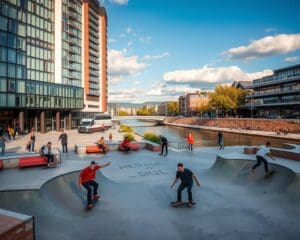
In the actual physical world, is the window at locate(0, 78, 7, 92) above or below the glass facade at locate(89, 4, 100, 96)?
below

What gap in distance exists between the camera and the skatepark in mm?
6066

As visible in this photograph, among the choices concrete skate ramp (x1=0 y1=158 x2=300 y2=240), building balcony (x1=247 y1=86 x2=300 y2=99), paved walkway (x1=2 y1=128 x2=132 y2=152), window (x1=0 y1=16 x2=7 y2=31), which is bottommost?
paved walkway (x1=2 y1=128 x2=132 y2=152)

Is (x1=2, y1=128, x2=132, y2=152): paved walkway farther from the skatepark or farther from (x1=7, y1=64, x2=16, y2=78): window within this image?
the skatepark

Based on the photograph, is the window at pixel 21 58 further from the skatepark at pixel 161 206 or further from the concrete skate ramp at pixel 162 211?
the concrete skate ramp at pixel 162 211

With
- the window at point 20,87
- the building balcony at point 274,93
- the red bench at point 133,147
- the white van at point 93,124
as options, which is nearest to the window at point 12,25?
the window at point 20,87

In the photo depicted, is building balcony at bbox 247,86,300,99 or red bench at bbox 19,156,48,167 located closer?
red bench at bbox 19,156,48,167

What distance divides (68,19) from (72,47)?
237 inches

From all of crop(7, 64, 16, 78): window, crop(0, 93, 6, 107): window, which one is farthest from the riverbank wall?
crop(0, 93, 6, 107): window

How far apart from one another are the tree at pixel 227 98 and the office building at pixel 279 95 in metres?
2.50

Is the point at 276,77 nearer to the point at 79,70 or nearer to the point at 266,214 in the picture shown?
the point at 79,70

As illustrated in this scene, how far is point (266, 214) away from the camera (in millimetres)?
6984

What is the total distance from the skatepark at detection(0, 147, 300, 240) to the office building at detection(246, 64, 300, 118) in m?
52.6

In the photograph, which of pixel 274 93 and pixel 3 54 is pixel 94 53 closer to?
pixel 3 54

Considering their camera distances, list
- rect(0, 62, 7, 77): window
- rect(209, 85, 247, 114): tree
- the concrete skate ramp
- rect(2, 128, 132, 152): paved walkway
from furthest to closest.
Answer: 1. rect(209, 85, 247, 114): tree
2. rect(0, 62, 7, 77): window
3. rect(2, 128, 132, 152): paved walkway
4. the concrete skate ramp
